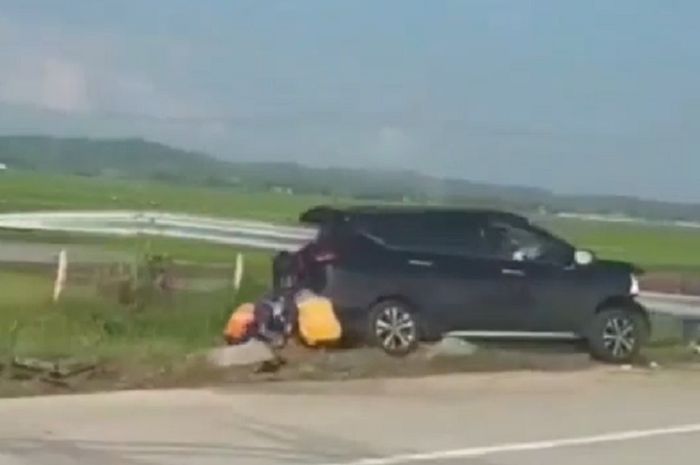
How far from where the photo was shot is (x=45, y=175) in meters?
35.9

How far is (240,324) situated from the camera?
2030cm

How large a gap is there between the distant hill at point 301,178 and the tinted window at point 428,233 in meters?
4.09

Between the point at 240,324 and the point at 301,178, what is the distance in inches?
298

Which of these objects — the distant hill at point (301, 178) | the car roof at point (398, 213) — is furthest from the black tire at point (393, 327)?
the distant hill at point (301, 178)

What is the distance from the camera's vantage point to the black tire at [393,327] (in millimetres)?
19672

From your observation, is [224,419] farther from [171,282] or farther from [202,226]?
[202,226]

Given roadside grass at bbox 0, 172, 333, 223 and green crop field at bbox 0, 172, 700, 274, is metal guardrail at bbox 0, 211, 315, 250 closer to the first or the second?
green crop field at bbox 0, 172, 700, 274

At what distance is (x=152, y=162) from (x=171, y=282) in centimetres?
669

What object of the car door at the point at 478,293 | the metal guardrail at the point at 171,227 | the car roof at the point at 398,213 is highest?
the car roof at the point at 398,213

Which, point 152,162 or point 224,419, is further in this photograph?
point 152,162

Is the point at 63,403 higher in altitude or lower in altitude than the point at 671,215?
lower

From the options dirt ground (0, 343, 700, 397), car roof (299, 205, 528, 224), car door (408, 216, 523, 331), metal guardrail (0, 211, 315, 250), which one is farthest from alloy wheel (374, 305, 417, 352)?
metal guardrail (0, 211, 315, 250)

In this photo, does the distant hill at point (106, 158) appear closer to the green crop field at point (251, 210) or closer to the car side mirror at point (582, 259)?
the green crop field at point (251, 210)

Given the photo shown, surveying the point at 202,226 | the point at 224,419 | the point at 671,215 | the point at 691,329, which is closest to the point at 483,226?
the point at 691,329
